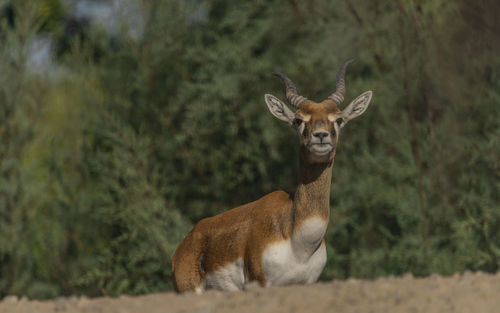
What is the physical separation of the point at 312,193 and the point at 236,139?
701 centimetres

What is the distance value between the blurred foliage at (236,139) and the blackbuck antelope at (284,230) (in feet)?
14.5

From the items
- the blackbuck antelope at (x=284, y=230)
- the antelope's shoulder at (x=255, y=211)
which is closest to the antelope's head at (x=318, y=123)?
the blackbuck antelope at (x=284, y=230)

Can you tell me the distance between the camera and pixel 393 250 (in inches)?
447

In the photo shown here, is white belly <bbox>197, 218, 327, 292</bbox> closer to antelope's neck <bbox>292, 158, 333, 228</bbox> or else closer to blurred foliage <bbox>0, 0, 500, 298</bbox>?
antelope's neck <bbox>292, 158, 333, 228</bbox>

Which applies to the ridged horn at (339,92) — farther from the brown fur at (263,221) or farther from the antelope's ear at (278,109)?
the antelope's ear at (278,109)

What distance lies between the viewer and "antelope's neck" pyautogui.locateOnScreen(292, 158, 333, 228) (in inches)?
232

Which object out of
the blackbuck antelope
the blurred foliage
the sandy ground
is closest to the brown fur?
the blackbuck antelope

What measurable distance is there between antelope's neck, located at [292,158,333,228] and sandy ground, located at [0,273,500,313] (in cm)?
72

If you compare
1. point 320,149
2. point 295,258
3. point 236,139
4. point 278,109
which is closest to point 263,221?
point 295,258

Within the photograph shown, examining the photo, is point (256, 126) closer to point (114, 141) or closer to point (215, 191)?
point (215, 191)

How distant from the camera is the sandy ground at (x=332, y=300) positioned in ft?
14.2

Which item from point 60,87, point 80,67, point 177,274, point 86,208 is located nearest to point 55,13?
point 60,87

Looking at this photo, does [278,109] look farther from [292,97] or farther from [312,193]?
[312,193]

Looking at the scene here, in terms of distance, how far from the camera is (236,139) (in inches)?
509
